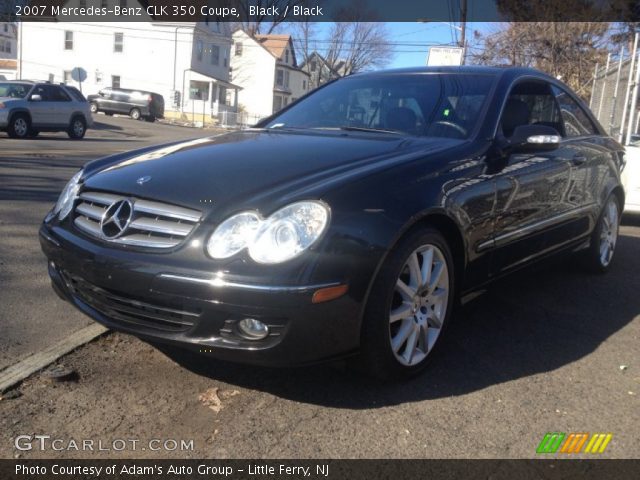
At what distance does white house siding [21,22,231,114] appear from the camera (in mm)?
45062

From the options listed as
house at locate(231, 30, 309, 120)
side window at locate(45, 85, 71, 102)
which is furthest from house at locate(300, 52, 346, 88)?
side window at locate(45, 85, 71, 102)

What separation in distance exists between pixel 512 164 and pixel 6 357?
3.05 meters

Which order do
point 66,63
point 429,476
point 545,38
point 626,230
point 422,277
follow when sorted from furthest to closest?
1. point 66,63
2. point 545,38
3. point 626,230
4. point 422,277
5. point 429,476

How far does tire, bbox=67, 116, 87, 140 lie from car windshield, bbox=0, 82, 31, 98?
163cm

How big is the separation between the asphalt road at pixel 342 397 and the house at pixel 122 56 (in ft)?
142

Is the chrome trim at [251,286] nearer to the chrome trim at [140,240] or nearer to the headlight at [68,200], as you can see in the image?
the chrome trim at [140,240]

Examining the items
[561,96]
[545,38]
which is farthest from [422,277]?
Result: [545,38]

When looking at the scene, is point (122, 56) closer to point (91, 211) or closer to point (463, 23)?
point (463, 23)

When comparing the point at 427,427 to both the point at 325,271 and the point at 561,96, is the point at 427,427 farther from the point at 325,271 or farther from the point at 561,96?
the point at 561,96

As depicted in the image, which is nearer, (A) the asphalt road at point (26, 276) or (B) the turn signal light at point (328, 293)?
(B) the turn signal light at point (328, 293)

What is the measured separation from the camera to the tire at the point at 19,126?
57.6 ft

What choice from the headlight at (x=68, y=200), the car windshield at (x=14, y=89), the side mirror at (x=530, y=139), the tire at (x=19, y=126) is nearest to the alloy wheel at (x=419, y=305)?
the side mirror at (x=530, y=139)

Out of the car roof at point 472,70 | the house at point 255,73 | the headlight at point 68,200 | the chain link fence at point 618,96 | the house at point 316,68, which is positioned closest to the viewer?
the headlight at point 68,200

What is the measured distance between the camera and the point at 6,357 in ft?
10.8
